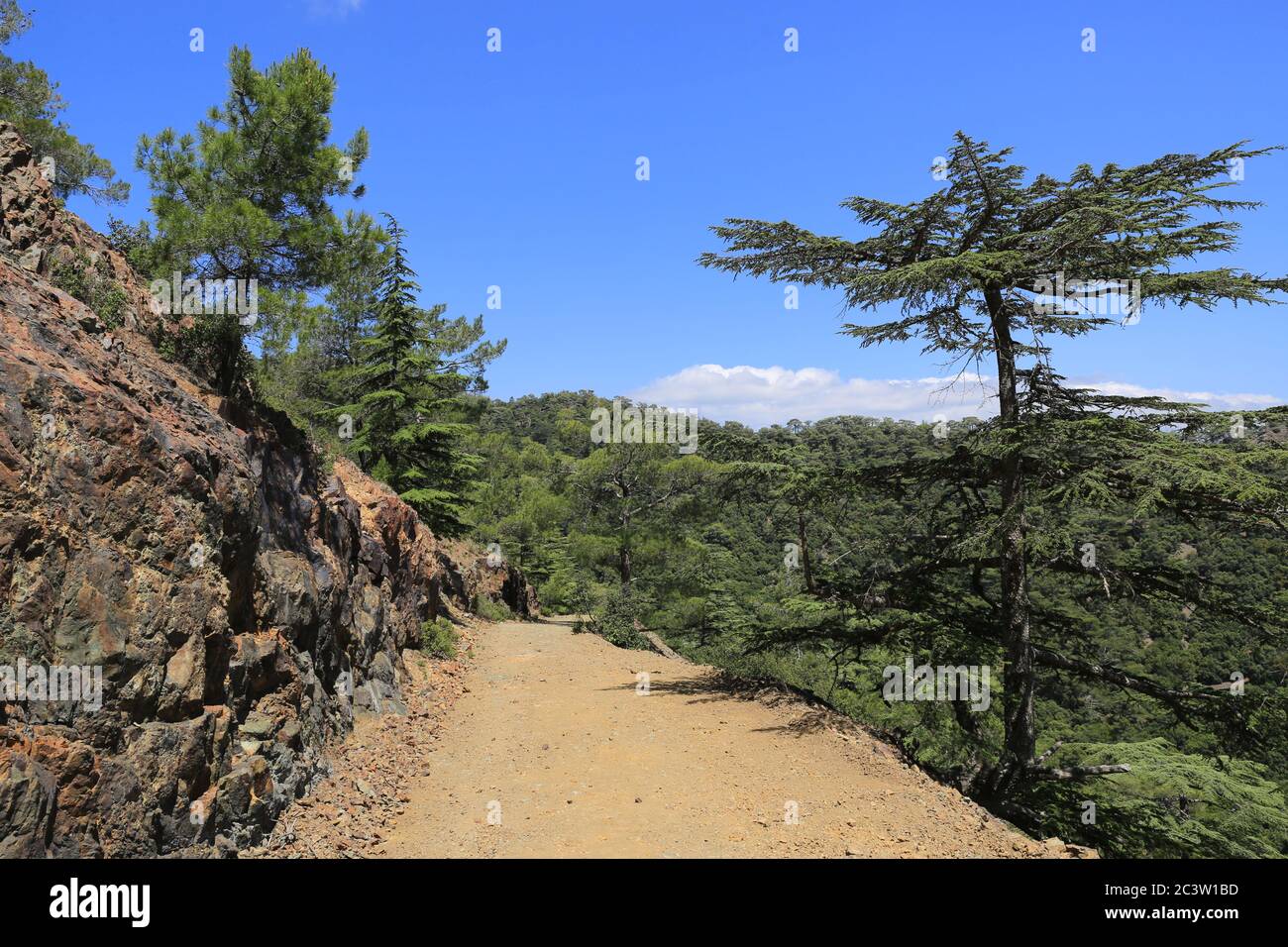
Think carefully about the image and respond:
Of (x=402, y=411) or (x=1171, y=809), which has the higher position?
(x=402, y=411)

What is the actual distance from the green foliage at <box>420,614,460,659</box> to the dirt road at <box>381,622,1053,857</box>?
205cm

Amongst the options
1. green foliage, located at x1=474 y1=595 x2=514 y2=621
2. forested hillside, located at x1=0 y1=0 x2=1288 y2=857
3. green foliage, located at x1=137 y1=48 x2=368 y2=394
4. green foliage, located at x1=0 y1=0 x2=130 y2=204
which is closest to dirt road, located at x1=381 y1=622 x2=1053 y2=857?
forested hillside, located at x1=0 y1=0 x2=1288 y2=857

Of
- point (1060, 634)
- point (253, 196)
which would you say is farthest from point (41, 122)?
point (1060, 634)

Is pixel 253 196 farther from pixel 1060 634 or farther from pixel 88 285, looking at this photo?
pixel 1060 634

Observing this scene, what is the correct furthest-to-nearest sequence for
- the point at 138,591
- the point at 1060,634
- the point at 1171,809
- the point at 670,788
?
the point at 1060,634 → the point at 1171,809 → the point at 670,788 → the point at 138,591

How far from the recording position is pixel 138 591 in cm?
581

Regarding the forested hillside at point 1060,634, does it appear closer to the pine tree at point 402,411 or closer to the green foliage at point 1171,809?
the green foliage at point 1171,809

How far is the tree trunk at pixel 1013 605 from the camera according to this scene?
10047 mm

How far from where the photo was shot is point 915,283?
9773 millimetres

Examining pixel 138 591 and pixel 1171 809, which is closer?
pixel 138 591

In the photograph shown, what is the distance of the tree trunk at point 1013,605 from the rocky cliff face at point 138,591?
963cm

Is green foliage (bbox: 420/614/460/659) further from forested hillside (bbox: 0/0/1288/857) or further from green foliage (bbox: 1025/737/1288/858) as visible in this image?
green foliage (bbox: 1025/737/1288/858)

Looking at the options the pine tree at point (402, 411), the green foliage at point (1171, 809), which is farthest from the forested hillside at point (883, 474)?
the pine tree at point (402, 411)

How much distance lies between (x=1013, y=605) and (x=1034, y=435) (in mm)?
2783
